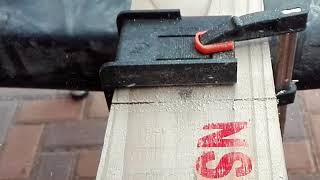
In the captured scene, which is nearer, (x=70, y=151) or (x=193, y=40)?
(x=193, y=40)

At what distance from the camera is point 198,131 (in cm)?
71

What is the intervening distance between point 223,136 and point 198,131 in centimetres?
3

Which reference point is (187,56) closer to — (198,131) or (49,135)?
(198,131)

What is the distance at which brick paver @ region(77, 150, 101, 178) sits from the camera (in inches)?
67.0

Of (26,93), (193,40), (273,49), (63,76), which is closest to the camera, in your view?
(193,40)

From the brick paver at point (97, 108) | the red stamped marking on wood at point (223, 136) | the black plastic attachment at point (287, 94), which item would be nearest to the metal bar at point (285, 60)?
the black plastic attachment at point (287, 94)

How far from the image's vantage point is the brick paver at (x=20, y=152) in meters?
1.72

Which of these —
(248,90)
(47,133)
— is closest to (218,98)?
(248,90)

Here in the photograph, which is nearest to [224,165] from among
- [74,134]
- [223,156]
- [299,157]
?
[223,156]

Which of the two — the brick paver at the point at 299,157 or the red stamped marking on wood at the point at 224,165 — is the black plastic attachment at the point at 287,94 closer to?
the red stamped marking on wood at the point at 224,165

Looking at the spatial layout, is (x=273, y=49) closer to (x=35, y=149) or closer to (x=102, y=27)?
(x=102, y=27)

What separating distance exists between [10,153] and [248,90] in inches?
48.2

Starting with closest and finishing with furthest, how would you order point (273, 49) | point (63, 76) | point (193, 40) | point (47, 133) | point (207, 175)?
point (207, 175) < point (193, 40) < point (273, 49) < point (63, 76) < point (47, 133)

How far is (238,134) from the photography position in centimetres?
70
